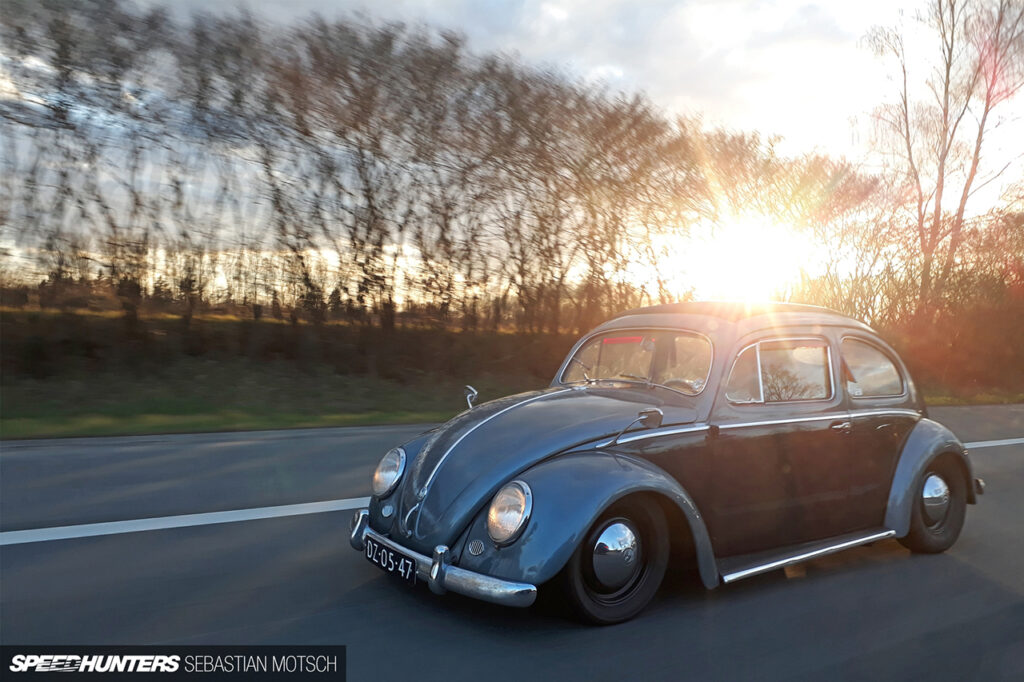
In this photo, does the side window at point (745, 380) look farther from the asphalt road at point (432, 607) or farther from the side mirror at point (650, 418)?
the asphalt road at point (432, 607)

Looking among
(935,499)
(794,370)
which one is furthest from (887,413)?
(794,370)

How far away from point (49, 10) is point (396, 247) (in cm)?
563

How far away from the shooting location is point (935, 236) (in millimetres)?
24109

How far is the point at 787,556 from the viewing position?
456 centimetres

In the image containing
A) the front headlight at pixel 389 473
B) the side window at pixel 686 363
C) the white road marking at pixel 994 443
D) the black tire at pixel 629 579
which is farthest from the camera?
the white road marking at pixel 994 443

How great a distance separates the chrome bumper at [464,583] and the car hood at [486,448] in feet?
0.25

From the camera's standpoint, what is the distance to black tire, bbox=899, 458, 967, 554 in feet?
17.5

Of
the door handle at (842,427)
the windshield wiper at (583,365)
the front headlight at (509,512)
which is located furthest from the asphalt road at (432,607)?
the windshield wiper at (583,365)

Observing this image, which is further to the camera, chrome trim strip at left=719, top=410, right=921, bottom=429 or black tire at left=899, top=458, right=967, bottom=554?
black tire at left=899, top=458, right=967, bottom=554

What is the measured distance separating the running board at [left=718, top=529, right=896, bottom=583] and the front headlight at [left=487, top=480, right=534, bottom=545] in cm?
120

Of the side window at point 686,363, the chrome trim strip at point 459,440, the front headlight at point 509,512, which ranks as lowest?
the front headlight at point 509,512

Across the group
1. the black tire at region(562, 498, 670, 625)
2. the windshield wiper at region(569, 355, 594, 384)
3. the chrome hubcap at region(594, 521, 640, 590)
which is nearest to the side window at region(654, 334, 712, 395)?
the windshield wiper at region(569, 355, 594, 384)

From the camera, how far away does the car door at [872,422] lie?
16.5 feet

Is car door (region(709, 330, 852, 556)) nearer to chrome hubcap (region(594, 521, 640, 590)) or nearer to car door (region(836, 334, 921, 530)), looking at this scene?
car door (region(836, 334, 921, 530))
